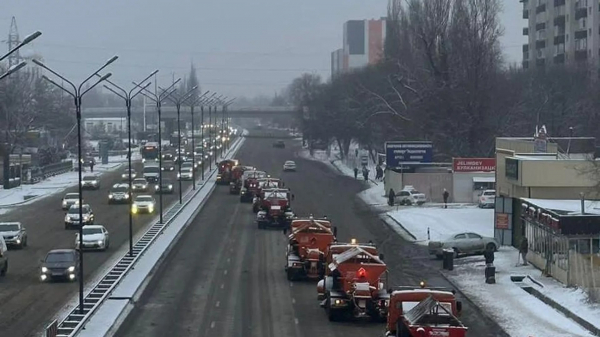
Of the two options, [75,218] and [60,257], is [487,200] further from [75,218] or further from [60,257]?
[60,257]

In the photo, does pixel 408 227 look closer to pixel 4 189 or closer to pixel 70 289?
pixel 70 289

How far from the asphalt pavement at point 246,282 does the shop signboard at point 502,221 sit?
10.9 feet

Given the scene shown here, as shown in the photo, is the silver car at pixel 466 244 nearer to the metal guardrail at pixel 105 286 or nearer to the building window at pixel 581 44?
the metal guardrail at pixel 105 286

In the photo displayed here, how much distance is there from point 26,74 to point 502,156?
349 ft

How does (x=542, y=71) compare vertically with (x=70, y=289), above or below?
above

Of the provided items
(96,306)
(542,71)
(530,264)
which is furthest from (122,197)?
(542,71)

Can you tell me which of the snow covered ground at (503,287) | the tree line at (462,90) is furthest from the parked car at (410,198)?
the tree line at (462,90)

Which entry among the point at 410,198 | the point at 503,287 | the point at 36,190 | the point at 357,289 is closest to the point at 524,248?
the point at 503,287

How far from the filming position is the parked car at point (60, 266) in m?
36.3

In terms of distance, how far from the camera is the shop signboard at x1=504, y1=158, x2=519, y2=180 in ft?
154

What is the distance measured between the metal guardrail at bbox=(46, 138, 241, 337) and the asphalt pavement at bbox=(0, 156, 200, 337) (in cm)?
67

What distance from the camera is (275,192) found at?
2201 inches

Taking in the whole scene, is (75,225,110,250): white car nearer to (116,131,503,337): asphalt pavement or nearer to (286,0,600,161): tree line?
(116,131,503,337): asphalt pavement

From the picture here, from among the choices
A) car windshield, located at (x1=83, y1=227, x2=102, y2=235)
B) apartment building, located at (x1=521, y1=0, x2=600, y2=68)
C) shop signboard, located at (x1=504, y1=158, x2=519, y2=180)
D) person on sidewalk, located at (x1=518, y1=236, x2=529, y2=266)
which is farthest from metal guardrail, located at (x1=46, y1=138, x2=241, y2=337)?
apartment building, located at (x1=521, y1=0, x2=600, y2=68)
